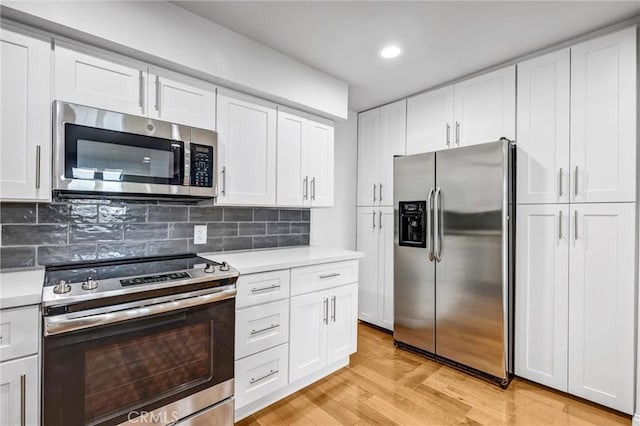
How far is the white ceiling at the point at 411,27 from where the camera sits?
1.82m

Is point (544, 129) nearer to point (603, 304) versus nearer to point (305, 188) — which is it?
point (603, 304)

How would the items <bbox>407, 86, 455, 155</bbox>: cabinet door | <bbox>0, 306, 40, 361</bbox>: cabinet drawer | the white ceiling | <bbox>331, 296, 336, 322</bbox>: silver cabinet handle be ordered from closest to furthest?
<bbox>0, 306, 40, 361</bbox>: cabinet drawer
the white ceiling
<bbox>331, 296, 336, 322</bbox>: silver cabinet handle
<bbox>407, 86, 455, 155</bbox>: cabinet door

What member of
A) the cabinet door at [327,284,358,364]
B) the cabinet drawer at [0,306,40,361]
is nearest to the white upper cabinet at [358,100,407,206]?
the cabinet door at [327,284,358,364]

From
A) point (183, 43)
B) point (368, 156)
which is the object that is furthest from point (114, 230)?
point (368, 156)

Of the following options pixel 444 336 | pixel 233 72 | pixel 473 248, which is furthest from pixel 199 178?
pixel 444 336

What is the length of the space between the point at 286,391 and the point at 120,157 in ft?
5.95

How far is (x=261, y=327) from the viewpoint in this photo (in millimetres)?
1977

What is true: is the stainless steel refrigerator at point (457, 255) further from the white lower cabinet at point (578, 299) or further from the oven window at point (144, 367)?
the oven window at point (144, 367)

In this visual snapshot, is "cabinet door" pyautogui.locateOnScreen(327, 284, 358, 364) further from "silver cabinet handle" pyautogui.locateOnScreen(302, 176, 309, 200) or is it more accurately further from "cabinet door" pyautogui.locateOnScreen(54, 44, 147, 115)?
"cabinet door" pyautogui.locateOnScreen(54, 44, 147, 115)

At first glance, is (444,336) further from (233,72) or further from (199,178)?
(233,72)

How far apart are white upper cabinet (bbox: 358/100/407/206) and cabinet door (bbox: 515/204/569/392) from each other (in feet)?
4.28

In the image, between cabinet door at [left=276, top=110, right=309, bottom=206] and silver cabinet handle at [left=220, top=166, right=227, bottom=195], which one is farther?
cabinet door at [left=276, top=110, right=309, bottom=206]

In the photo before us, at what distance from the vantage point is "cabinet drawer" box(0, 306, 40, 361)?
1.21 metres

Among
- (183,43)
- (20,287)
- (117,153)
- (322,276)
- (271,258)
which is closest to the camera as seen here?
(20,287)
